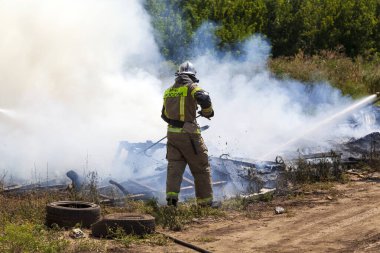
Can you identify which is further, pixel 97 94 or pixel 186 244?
pixel 97 94

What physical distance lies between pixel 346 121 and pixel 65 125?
635 cm

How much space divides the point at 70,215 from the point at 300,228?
2.68 metres

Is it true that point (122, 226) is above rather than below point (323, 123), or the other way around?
below

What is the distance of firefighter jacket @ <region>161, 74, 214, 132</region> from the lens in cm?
798

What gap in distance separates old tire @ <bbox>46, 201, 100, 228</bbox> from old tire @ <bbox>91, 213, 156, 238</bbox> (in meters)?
0.31

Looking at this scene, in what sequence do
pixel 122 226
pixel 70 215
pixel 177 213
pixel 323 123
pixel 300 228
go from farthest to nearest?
pixel 323 123
pixel 177 213
pixel 300 228
pixel 70 215
pixel 122 226

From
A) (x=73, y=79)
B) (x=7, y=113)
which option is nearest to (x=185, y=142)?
(x=7, y=113)

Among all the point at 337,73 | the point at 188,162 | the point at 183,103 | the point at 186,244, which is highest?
the point at 337,73

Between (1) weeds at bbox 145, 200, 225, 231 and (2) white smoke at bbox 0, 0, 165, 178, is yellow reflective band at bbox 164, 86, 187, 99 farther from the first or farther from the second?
(2) white smoke at bbox 0, 0, 165, 178

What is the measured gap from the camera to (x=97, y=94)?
1309cm

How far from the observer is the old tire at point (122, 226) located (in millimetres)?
6555

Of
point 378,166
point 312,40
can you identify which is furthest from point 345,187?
point 312,40

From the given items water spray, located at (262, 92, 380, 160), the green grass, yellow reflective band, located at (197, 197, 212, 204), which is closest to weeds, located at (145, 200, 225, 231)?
yellow reflective band, located at (197, 197, 212, 204)

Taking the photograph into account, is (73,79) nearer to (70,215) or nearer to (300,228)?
(70,215)
